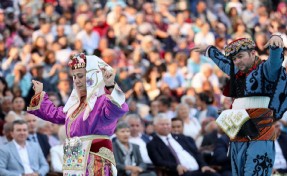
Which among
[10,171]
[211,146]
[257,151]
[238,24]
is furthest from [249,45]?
[238,24]

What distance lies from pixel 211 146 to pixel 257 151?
562cm

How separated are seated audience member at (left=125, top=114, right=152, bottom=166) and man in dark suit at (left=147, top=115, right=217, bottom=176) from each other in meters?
0.32

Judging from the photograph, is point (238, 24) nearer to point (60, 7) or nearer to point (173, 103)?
point (60, 7)

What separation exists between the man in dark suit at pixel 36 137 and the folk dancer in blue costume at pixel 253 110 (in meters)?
4.89

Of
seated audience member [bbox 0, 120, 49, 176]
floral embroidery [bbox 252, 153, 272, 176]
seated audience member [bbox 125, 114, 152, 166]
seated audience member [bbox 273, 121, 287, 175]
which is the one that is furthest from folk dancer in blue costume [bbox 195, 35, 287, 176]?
seated audience member [bbox 125, 114, 152, 166]

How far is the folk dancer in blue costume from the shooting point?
10.3 metres

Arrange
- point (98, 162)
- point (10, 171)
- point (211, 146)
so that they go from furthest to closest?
point (211, 146), point (10, 171), point (98, 162)

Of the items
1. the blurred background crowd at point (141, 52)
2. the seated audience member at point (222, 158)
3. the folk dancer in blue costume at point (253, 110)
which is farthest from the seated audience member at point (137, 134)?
the folk dancer in blue costume at point (253, 110)

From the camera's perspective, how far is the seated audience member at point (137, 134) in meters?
15.3

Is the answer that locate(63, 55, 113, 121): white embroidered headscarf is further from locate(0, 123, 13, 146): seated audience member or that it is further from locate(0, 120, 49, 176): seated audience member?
locate(0, 123, 13, 146): seated audience member

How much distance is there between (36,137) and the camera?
48.8 ft

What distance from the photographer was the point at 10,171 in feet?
43.7

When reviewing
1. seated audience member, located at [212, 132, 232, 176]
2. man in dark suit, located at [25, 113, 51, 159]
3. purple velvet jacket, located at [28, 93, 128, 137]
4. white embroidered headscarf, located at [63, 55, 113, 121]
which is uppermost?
white embroidered headscarf, located at [63, 55, 113, 121]

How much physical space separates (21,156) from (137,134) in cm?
268
